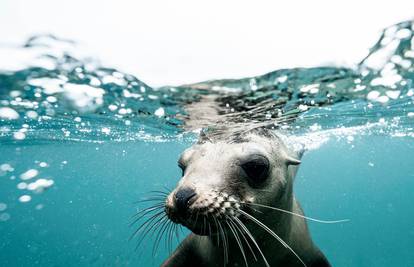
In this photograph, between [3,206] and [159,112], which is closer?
[159,112]

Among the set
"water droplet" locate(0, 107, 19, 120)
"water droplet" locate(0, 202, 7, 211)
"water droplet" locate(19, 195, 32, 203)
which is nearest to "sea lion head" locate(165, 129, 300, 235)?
"water droplet" locate(0, 107, 19, 120)

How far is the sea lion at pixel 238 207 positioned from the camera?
2.46 m

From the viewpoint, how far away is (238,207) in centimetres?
264

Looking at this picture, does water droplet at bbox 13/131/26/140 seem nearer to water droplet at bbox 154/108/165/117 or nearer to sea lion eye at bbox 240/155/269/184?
water droplet at bbox 154/108/165/117

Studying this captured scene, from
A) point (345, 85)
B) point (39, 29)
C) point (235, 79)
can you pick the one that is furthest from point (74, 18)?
point (345, 85)

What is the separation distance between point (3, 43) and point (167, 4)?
103 inches

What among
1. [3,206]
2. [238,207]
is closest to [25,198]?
[3,206]

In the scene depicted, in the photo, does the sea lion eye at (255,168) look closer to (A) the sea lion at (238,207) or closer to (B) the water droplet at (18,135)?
(A) the sea lion at (238,207)

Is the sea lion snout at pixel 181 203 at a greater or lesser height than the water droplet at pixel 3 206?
greater

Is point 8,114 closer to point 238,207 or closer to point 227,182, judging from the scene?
point 227,182

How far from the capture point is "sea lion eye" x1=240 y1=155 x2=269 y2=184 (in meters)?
2.94

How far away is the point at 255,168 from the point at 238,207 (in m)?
0.47

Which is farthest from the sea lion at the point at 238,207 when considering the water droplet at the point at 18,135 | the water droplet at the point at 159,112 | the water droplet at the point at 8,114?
the water droplet at the point at 18,135

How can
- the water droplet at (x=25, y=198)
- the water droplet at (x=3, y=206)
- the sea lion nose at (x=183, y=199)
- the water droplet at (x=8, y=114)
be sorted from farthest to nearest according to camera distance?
the water droplet at (x=3, y=206) < the water droplet at (x=25, y=198) < the water droplet at (x=8, y=114) < the sea lion nose at (x=183, y=199)
